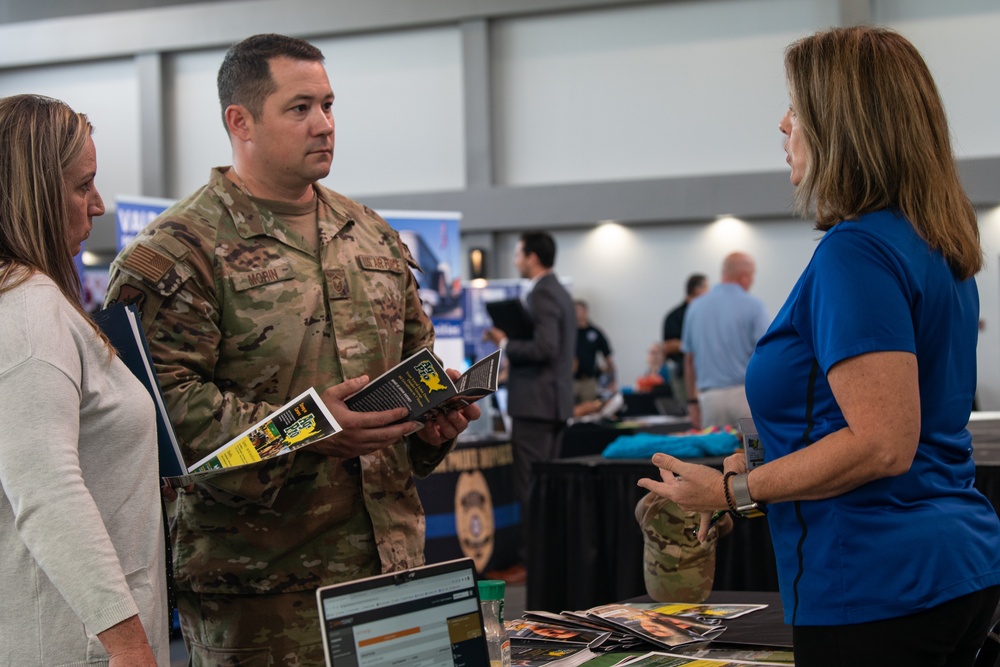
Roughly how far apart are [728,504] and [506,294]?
275 inches

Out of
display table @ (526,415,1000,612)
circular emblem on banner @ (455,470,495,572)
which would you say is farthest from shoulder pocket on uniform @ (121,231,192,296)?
circular emblem on banner @ (455,470,495,572)

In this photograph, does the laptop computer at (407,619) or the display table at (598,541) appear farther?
the display table at (598,541)

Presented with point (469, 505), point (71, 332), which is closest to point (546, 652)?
point (71, 332)

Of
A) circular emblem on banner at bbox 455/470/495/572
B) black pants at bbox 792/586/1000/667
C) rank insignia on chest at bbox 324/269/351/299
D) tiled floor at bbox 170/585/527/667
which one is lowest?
tiled floor at bbox 170/585/527/667

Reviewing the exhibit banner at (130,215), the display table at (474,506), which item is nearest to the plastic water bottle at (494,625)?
the display table at (474,506)

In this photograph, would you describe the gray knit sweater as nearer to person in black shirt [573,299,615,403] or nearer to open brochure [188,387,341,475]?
open brochure [188,387,341,475]

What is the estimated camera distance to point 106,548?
4.23 feet

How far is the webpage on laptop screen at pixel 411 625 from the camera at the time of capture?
114 centimetres

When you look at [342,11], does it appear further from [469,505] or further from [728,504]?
[728,504]

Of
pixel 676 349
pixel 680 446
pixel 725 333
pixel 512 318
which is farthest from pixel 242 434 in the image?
pixel 676 349

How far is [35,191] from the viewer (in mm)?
1394

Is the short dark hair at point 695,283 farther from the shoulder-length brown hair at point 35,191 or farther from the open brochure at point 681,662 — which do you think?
the shoulder-length brown hair at point 35,191

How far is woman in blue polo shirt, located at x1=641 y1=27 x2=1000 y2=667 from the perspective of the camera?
1.22 meters

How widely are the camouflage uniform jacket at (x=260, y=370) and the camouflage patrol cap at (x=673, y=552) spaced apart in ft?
1.52
